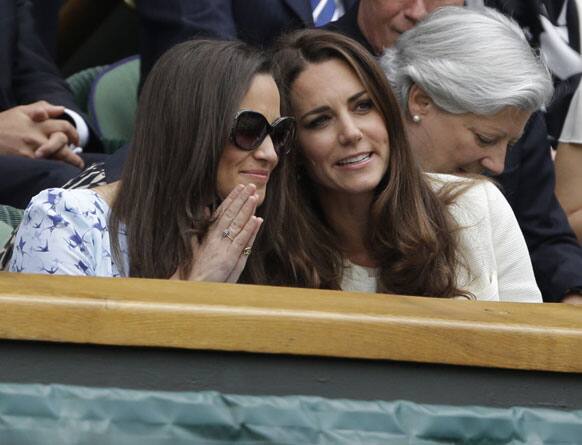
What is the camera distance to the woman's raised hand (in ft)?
8.18

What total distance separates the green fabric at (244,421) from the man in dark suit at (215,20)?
1600mm

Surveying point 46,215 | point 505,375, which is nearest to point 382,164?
point 46,215

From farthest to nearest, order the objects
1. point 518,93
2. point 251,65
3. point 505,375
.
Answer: point 518,93
point 251,65
point 505,375

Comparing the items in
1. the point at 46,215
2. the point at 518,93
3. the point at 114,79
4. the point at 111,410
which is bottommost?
the point at 114,79

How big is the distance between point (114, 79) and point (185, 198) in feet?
4.87

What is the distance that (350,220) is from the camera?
2.92 m

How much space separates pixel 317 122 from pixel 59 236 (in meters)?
0.63

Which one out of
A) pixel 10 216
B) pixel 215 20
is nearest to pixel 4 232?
pixel 10 216

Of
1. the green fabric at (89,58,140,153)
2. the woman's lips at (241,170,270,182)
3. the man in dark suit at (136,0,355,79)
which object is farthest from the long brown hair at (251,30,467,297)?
the green fabric at (89,58,140,153)

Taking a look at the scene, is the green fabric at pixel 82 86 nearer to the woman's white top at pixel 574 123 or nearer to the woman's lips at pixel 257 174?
the woman's white top at pixel 574 123

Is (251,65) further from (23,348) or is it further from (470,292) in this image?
(23,348)

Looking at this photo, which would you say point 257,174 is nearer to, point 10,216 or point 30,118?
point 10,216

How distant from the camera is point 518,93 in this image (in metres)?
3.21

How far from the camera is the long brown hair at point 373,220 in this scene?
2.74 m
